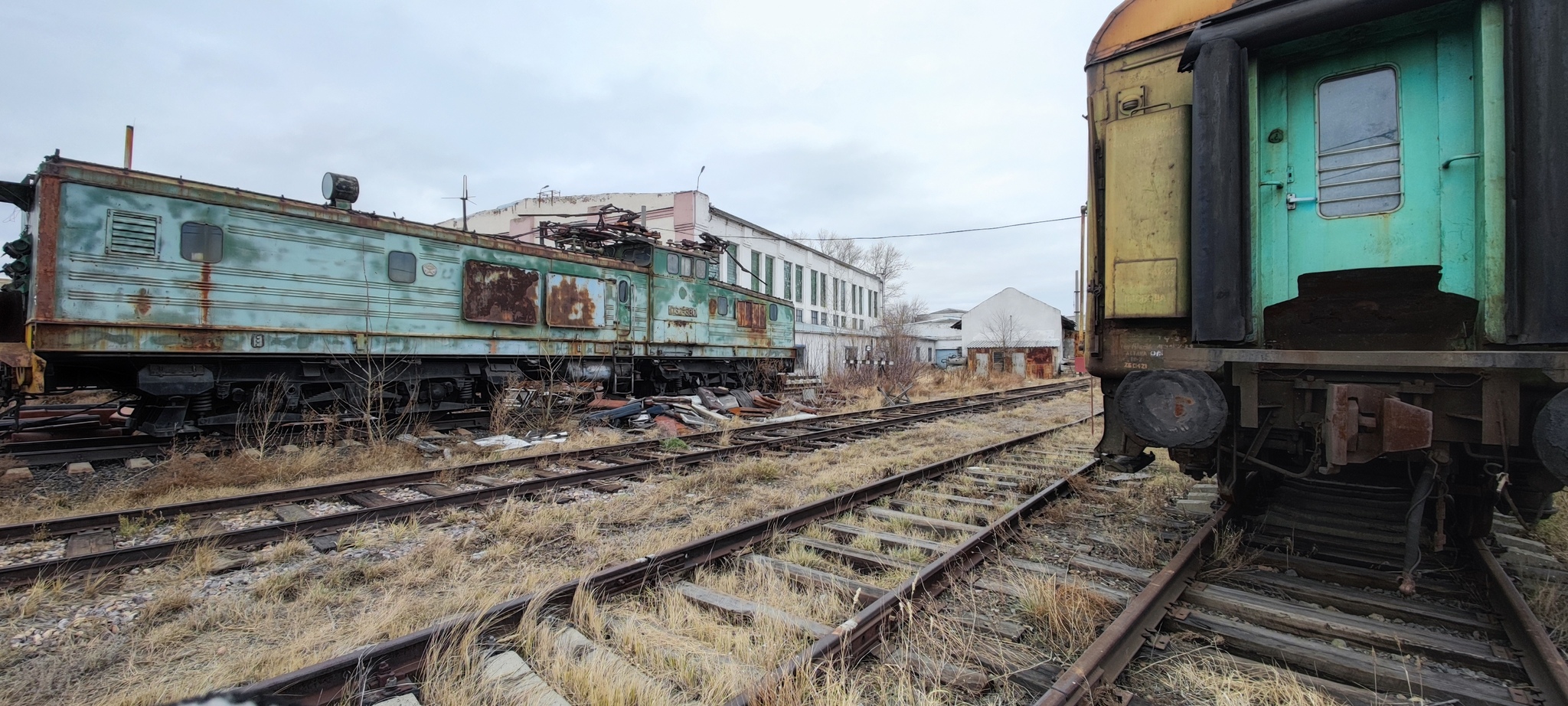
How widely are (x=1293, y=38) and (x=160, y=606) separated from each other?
6.38 meters

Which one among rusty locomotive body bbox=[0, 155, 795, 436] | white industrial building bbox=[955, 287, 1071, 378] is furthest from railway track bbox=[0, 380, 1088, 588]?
white industrial building bbox=[955, 287, 1071, 378]

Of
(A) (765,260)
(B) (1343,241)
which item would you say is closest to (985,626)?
(B) (1343,241)

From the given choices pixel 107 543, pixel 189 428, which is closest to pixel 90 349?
pixel 189 428

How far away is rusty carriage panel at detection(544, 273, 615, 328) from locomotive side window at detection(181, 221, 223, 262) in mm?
4305

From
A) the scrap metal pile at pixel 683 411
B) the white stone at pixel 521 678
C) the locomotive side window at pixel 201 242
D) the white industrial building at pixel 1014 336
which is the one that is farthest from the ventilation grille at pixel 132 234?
the white industrial building at pixel 1014 336

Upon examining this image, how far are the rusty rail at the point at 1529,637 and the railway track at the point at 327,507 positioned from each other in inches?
225

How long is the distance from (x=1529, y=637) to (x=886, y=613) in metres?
2.62

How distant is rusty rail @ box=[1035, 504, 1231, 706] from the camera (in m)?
2.30

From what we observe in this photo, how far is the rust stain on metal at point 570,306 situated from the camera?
11.0 meters

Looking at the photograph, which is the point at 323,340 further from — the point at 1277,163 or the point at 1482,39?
the point at 1482,39

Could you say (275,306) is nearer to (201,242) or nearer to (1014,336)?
(201,242)

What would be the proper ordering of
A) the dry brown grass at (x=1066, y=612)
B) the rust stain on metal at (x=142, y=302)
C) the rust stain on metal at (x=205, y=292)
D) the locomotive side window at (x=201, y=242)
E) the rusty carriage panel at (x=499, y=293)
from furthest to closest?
the rusty carriage panel at (x=499, y=293) < the rust stain on metal at (x=205, y=292) < the locomotive side window at (x=201, y=242) < the rust stain on metal at (x=142, y=302) < the dry brown grass at (x=1066, y=612)

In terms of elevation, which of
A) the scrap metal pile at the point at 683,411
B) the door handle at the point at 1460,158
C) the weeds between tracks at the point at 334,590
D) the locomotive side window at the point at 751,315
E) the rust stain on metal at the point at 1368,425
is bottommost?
the weeds between tracks at the point at 334,590

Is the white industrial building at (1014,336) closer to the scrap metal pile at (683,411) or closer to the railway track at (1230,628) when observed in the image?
the scrap metal pile at (683,411)
